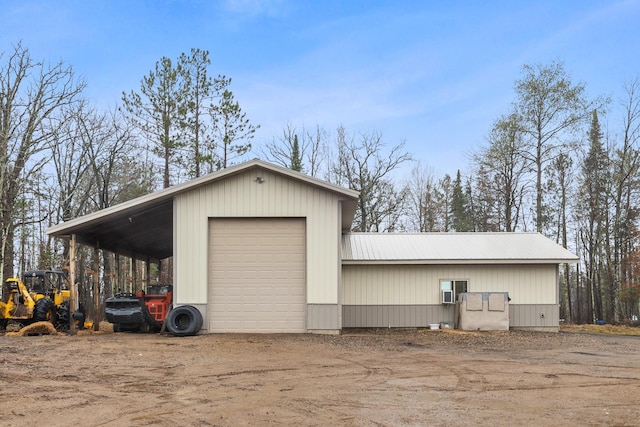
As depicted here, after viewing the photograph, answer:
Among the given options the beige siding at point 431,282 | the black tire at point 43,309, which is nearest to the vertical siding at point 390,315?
the beige siding at point 431,282

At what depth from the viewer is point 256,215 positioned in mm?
16703

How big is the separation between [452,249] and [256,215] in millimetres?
7524

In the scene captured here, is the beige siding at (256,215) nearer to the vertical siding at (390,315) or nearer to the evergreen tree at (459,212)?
the vertical siding at (390,315)

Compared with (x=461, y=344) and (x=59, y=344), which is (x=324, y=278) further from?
(x=59, y=344)

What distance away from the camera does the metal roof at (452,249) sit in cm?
1953

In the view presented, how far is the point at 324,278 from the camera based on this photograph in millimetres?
16625

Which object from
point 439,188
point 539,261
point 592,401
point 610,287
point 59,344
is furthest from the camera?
point 439,188

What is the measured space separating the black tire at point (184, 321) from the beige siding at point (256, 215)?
15.5 inches

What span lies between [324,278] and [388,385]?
7.92 m

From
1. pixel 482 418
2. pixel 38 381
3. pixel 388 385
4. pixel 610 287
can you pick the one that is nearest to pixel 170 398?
pixel 38 381

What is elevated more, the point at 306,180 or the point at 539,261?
the point at 306,180

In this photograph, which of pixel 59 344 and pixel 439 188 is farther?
pixel 439 188

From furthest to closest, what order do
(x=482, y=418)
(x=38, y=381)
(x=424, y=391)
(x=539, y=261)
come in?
(x=539, y=261)
(x=38, y=381)
(x=424, y=391)
(x=482, y=418)

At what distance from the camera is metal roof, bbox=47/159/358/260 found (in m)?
16.3
